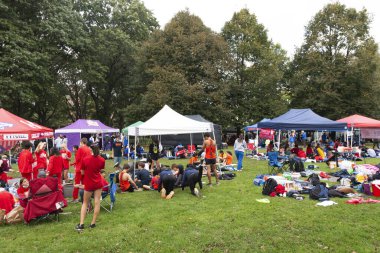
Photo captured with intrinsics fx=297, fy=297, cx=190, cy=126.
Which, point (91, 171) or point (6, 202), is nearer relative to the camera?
point (91, 171)

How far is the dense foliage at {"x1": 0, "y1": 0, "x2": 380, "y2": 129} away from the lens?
1062 inches

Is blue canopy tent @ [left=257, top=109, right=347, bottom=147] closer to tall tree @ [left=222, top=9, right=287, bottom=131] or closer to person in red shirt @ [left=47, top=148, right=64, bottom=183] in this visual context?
person in red shirt @ [left=47, top=148, right=64, bottom=183]

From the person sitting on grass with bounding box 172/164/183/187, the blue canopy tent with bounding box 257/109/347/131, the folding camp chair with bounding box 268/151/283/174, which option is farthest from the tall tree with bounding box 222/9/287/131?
the person sitting on grass with bounding box 172/164/183/187

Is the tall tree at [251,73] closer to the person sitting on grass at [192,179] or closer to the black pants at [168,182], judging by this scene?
the person sitting on grass at [192,179]

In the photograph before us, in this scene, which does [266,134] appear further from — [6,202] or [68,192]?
[6,202]

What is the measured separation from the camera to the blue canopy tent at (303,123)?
1445 cm

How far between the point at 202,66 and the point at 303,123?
49.9 feet

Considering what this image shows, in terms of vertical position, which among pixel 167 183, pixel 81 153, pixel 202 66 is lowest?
pixel 167 183

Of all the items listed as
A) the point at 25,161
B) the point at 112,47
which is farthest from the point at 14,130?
the point at 112,47

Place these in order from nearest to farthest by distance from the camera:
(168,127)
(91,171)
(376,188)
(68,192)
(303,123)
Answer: (91,171) → (376,188) → (68,192) → (168,127) → (303,123)

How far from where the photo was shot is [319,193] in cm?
805

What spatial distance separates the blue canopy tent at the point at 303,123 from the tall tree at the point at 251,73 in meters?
14.9

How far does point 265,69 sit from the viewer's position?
33.4 m

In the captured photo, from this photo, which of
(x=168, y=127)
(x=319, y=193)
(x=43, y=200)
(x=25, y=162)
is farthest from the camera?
(x=168, y=127)
